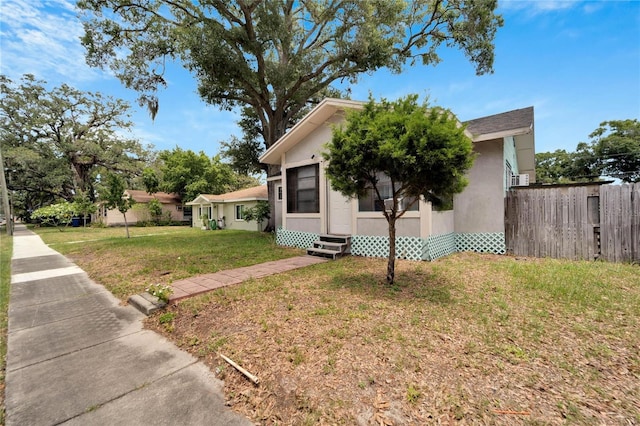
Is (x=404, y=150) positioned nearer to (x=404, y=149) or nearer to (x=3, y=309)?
(x=404, y=149)

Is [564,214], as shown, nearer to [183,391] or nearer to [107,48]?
[183,391]

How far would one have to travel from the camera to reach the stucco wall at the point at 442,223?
7402 mm

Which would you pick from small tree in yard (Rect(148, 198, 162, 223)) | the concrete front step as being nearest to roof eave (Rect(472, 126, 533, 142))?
the concrete front step

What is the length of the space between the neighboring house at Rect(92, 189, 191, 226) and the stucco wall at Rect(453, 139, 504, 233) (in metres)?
29.1

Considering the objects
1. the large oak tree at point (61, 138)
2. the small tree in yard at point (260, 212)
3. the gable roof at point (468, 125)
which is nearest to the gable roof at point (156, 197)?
the large oak tree at point (61, 138)

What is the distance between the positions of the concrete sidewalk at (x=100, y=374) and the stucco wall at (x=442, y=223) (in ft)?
21.4

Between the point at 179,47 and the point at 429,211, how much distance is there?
12116 mm

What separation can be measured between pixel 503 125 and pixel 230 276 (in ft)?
29.0

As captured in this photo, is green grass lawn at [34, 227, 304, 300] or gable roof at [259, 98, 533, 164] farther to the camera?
gable roof at [259, 98, 533, 164]

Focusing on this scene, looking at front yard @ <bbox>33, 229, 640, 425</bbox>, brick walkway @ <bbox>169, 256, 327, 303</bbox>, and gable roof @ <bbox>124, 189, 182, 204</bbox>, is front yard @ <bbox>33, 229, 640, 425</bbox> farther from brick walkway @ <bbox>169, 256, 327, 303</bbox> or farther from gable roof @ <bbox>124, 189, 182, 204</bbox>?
gable roof @ <bbox>124, 189, 182, 204</bbox>

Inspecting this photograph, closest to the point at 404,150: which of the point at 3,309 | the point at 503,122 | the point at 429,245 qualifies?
the point at 429,245

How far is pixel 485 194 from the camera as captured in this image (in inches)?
324

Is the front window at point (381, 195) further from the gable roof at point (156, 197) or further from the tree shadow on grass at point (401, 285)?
the gable roof at point (156, 197)

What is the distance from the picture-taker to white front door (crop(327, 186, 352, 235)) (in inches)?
342
